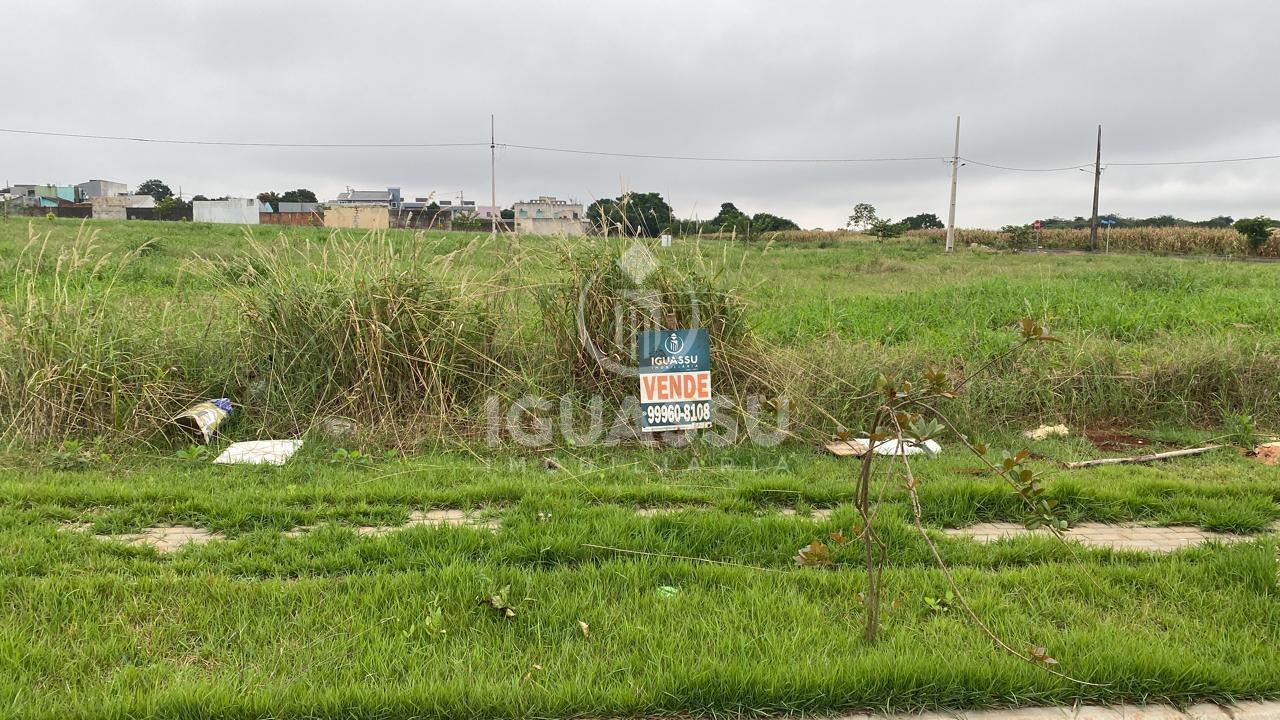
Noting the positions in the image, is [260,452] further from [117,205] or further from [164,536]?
[117,205]

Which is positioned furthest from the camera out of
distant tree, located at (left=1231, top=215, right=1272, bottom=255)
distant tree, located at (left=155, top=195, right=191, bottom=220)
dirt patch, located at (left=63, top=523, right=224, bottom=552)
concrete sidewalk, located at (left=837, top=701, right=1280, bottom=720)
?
distant tree, located at (left=155, top=195, right=191, bottom=220)

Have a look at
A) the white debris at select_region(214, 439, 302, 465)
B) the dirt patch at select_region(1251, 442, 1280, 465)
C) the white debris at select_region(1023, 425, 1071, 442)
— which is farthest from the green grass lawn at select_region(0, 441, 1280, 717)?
the white debris at select_region(1023, 425, 1071, 442)

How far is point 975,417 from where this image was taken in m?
6.78

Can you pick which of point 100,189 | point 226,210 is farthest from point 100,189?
point 226,210

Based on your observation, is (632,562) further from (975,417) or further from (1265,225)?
(1265,225)

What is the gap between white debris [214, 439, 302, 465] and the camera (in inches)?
212

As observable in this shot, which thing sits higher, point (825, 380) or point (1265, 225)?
point (1265, 225)

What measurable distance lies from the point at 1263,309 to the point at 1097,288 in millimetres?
2796

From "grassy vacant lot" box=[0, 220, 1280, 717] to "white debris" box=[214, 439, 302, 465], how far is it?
0.57ft

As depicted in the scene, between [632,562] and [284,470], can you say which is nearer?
[632,562]

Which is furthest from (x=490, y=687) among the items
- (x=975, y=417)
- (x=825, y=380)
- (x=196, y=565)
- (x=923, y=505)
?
(x=975, y=417)

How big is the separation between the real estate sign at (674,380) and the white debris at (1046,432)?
285 centimetres

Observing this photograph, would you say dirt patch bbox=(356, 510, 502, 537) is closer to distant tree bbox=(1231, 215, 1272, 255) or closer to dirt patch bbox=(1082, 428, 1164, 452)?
dirt patch bbox=(1082, 428, 1164, 452)
